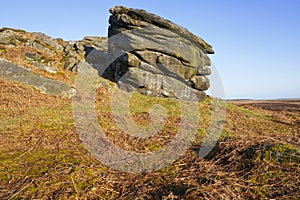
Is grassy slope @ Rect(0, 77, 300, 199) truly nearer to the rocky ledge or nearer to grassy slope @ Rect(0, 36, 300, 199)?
grassy slope @ Rect(0, 36, 300, 199)

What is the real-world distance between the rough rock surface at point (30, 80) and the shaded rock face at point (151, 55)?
7137mm

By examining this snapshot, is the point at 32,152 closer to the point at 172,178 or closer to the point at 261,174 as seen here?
the point at 172,178

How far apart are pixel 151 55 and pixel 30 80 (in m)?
10.8

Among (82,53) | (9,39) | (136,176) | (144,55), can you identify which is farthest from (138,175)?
(82,53)

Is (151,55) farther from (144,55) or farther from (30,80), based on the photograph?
(30,80)

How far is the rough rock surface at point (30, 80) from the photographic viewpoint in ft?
42.9

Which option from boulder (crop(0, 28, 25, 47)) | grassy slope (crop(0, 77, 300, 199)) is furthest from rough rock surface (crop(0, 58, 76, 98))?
boulder (crop(0, 28, 25, 47))

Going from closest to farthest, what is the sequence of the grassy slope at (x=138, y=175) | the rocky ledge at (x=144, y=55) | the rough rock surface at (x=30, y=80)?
the grassy slope at (x=138, y=175)
the rough rock surface at (x=30, y=80)
the rocky ledge at (x=144, y=55)

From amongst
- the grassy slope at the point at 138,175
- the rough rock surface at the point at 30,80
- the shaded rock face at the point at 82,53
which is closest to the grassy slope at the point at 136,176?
the grassy slope at the point at 138,175

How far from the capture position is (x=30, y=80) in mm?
13289

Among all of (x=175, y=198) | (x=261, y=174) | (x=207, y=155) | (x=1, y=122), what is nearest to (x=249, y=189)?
(x=261, y=174)

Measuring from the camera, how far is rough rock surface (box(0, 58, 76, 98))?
13.1 m

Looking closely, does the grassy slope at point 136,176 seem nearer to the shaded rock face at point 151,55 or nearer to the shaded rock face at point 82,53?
the shaded rock face at point 151,55

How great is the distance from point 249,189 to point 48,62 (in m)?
18.9
